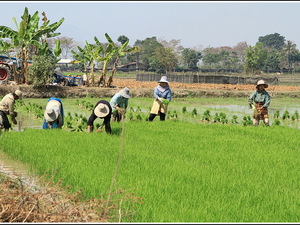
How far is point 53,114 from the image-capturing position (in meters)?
8.00

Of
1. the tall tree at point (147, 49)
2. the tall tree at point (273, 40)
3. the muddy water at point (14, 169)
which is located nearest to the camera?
the muddy water at point (14, 169)

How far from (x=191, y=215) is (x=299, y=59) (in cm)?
8237

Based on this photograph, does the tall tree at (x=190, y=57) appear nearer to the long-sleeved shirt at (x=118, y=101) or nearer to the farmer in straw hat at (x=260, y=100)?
the farmer in straw hat at (x=260, y=100)

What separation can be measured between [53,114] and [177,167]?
10.9 ft

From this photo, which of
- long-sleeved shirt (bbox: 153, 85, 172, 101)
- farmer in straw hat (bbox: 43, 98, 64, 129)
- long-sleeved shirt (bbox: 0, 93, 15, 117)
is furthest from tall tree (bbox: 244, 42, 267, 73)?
long-sleeved shirt (bbox: 0, 93, 15, 117)

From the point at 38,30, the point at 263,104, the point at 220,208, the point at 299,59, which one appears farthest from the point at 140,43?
the point at 220,208

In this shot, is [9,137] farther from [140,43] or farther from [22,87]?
[140,43]

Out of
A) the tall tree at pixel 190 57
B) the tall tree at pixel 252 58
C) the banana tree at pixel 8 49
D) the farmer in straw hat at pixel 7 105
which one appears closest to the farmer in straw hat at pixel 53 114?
the farmer in straw hat at pixel 7 105

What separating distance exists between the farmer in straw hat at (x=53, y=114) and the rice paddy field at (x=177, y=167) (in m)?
0.27

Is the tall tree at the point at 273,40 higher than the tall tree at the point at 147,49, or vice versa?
the tall tree at the point at 273,40

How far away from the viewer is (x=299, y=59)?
81000 mm

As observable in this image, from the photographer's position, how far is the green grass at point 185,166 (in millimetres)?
3826

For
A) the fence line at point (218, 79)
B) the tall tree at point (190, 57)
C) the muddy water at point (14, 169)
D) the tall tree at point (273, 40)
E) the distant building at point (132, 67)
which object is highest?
the tall tree at point (273, 40)

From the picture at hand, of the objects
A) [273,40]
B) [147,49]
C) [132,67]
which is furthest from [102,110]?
[273,40]
